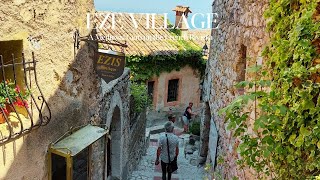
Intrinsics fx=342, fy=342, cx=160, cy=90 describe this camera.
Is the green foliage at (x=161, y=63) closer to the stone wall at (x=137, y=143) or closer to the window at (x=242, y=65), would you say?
the stone wall at (x=137, y=143)

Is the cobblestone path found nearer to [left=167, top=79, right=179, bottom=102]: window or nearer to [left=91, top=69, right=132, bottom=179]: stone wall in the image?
[left=91, top=69, right=132, bottom=179]: stone wall

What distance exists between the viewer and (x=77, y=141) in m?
4.00

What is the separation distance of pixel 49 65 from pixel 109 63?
2.84 ft

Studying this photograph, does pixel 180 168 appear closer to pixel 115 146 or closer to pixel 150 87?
pixel 115 146

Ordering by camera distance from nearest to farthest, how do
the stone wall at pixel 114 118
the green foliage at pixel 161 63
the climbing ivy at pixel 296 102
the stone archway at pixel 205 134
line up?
the climbing ivy at pixel 296 102 → the stone wall at pixel 114 118 → the stone archway at pixel 205 134 → the green foliage at pixel 161 63

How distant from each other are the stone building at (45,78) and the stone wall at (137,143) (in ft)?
12.1

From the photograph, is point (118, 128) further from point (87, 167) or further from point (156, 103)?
point (156, 103)

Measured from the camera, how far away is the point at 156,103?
15953 millimetres

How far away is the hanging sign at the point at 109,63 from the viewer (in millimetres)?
4293

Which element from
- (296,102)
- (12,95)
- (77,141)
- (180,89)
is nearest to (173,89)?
(180,89)

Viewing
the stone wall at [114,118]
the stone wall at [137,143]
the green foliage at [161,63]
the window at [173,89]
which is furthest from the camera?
the window at [173,89]

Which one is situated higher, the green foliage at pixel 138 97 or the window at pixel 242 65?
the window at pixel 242 65

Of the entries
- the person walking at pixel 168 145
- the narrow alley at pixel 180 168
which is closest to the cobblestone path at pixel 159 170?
the narrow alley at pixel 180 168

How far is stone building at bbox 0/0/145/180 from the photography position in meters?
3.29
